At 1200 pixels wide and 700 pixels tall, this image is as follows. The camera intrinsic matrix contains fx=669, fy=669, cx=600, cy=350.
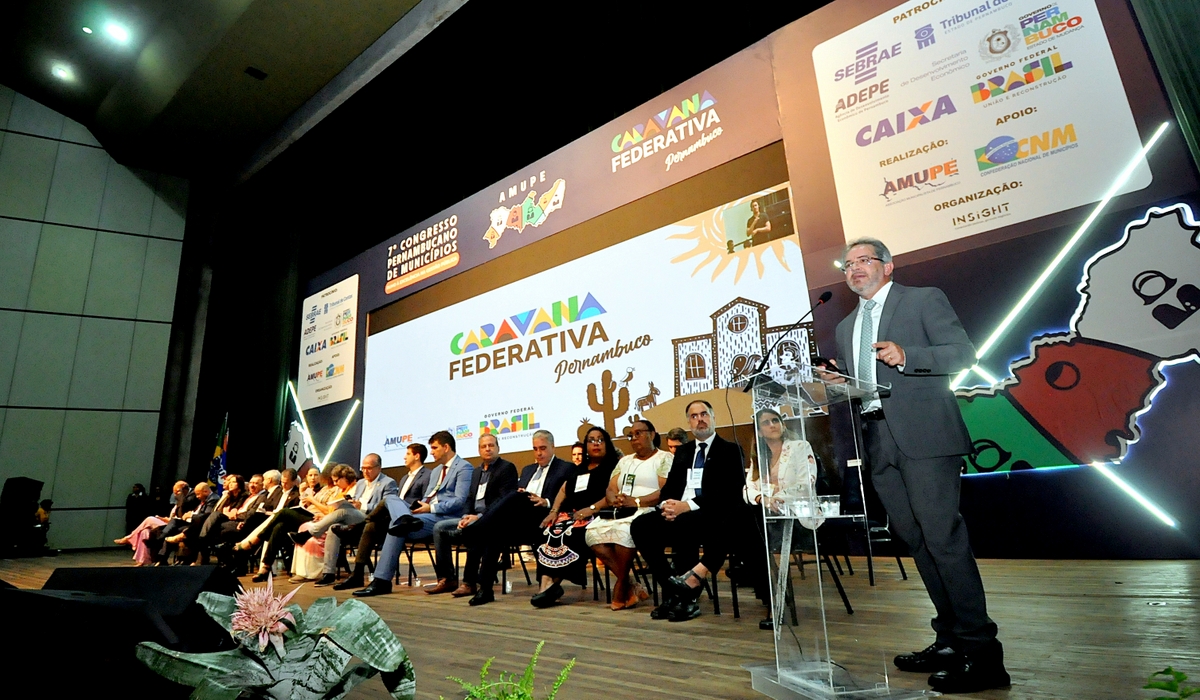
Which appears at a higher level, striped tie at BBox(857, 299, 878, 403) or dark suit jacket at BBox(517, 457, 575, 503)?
striped tie at BBox(857, 299, 878, 403)

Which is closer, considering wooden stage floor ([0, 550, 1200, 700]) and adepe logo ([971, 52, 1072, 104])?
wooden stage floor ([0, 550, 1200, 700])

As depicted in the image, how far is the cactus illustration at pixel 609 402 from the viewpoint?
5332 mm

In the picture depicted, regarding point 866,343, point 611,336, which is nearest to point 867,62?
point 611,336

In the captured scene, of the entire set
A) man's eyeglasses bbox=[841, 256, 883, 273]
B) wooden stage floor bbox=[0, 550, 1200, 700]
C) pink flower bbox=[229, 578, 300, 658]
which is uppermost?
man's eyeglasses bbox=[841, 256, 883, 273]

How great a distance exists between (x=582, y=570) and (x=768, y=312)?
2.12 metres

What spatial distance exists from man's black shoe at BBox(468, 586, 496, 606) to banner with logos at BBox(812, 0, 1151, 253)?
3.11 metres

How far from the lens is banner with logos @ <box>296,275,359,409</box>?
8.52 meters

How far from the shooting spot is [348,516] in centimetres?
495

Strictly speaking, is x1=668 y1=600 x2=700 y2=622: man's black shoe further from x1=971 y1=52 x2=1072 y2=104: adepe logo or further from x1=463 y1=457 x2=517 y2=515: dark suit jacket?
x1=971 y1=52 x2=1072 y2=104: adepe logo

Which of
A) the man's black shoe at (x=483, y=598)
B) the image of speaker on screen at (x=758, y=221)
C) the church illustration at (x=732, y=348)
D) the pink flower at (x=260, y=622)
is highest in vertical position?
the image of speaker on screen at (x=758, y=221)

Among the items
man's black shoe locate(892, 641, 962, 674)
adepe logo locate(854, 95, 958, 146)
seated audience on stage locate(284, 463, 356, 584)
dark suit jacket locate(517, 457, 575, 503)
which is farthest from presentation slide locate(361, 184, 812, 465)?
man's black shoe locate(892, 641, 962, 674)

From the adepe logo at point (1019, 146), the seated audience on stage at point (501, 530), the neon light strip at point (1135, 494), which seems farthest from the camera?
the seated audience on stage at point (501, 530)

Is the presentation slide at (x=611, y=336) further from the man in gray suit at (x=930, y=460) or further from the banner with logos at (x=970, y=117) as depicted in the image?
the man in gray suit at (x=930, y=460)

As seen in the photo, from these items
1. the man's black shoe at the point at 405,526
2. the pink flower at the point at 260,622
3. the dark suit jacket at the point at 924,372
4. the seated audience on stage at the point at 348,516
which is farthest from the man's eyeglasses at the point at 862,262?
the seated audience on stage at the point at 348,516
